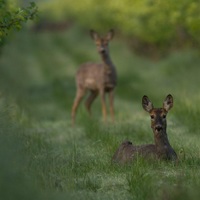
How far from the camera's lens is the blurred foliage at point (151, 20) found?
839 inches

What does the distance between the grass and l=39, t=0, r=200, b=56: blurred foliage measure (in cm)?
139

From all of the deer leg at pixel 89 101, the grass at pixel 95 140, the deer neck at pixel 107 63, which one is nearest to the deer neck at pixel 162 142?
the grass at pixel 95 140

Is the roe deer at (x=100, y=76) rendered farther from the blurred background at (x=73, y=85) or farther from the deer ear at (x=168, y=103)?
the deer ear at (x=168, y=103)

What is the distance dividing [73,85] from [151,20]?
13.9ft

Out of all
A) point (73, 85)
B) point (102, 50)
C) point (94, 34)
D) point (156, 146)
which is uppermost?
point (73, 85)

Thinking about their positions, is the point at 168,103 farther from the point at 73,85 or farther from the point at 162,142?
the point at 73,85

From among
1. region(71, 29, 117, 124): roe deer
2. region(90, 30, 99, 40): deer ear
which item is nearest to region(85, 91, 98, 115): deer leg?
region(71, 29, 117, 124): roe deer

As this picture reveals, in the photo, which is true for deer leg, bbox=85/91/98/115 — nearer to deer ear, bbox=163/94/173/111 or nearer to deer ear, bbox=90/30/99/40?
deer ear, bbox=90/30/99/40

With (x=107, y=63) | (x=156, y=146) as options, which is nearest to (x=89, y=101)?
(x=107, y=63)

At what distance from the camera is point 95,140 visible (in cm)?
1302

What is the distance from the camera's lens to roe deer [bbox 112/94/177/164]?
10.3m

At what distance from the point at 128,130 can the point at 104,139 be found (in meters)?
1.52

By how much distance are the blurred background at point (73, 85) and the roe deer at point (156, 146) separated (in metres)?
0.34

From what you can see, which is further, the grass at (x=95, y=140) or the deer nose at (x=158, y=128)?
the deer nose at (x=158, y=128)
